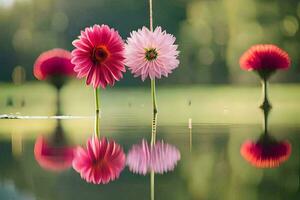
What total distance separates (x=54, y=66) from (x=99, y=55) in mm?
343

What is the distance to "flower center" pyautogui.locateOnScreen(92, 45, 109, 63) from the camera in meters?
1.84

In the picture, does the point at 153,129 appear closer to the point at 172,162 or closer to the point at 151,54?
the point at 151,54

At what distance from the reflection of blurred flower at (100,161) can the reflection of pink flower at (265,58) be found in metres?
0.93

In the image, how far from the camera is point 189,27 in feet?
7.27

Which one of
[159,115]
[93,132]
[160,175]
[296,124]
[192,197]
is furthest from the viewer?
[159,115]

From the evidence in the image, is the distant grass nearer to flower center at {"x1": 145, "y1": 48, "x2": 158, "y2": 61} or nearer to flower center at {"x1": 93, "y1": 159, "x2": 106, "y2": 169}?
flower center at {"x1": 145, "y1": 48, "x2": 158, "y2": 61}

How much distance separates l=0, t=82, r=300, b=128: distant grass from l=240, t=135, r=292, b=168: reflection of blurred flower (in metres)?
0.52

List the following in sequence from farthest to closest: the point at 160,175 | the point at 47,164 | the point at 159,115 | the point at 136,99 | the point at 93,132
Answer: the point at 136,99 → the point at 159,115 → the point at 93,132 → the point at 47,164 → the point at 160,175

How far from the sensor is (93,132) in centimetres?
165

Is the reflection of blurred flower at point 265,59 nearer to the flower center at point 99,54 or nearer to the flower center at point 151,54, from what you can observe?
the flower center at point 151,54

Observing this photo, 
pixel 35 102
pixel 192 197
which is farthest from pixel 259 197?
pixel 35 102

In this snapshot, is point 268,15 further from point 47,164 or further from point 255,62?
point 47,164

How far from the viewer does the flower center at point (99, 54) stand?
184cm

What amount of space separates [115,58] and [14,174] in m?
0.82
